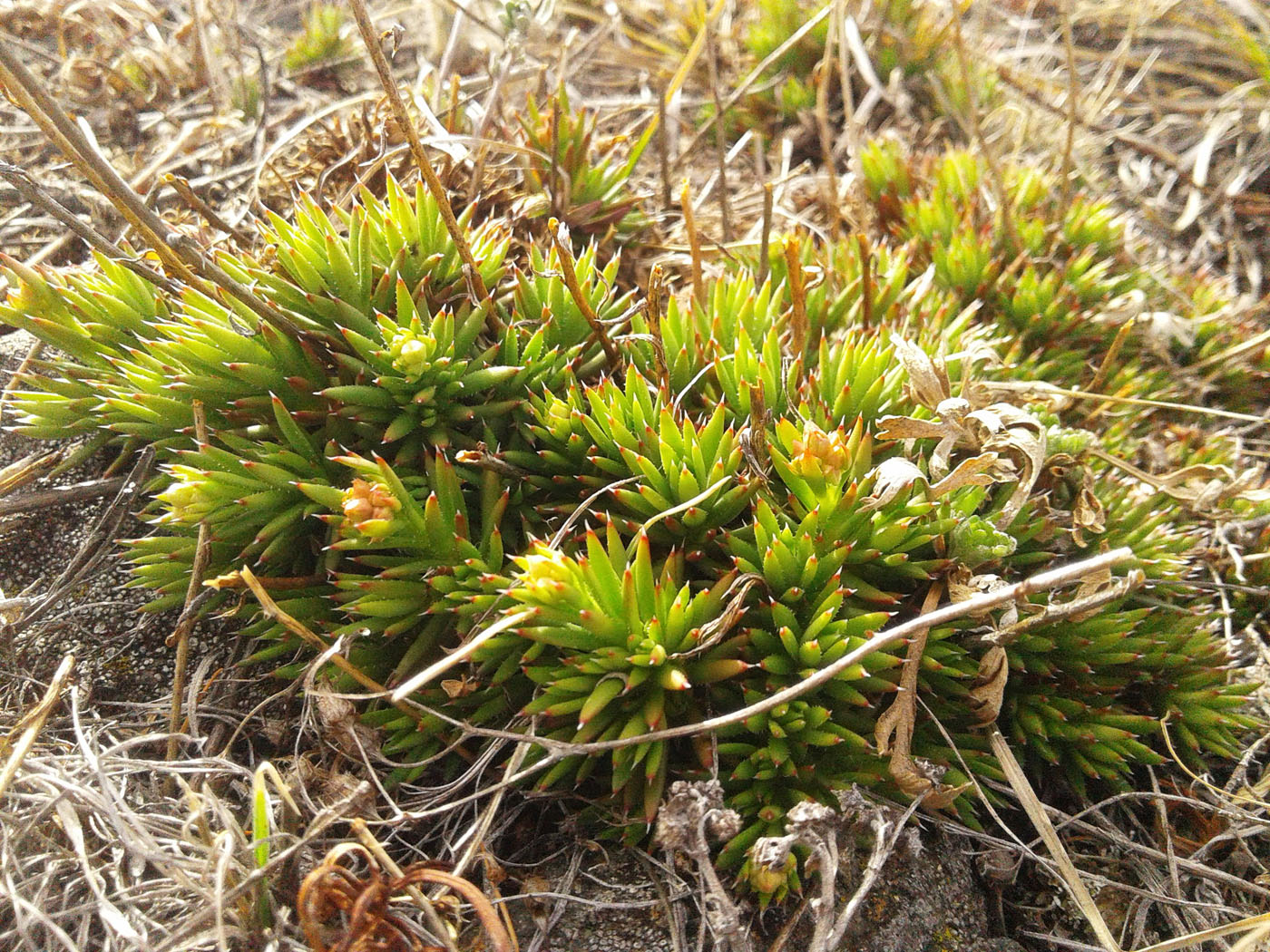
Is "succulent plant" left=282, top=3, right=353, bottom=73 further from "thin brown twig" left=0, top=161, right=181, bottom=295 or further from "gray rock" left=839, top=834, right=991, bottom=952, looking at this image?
"gray rock" left=839, top=834, right=991, bottom=952

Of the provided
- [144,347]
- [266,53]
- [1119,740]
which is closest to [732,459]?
[1119,740]

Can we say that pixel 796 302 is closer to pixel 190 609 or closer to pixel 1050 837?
pixel 1050 837

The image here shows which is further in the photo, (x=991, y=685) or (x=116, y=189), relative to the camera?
(x=991, y=685)

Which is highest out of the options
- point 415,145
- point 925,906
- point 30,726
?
point 415,145

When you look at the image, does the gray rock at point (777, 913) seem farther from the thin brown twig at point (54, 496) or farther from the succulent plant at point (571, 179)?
the succulent plant at point (571, 179)

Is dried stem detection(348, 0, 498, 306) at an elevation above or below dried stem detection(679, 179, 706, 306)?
above

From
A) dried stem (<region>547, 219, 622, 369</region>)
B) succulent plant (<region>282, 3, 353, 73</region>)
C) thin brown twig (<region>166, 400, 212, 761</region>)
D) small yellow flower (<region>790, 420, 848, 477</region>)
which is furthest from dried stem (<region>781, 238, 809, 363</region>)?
succulent plant (<region>282, 3, 353, 73</region>)

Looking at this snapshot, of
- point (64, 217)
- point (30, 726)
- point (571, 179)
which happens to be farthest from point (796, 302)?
point (30, 726)

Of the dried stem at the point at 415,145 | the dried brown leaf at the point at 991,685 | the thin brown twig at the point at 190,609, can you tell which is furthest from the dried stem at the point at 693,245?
the thin brown twig at the point at 190,609
